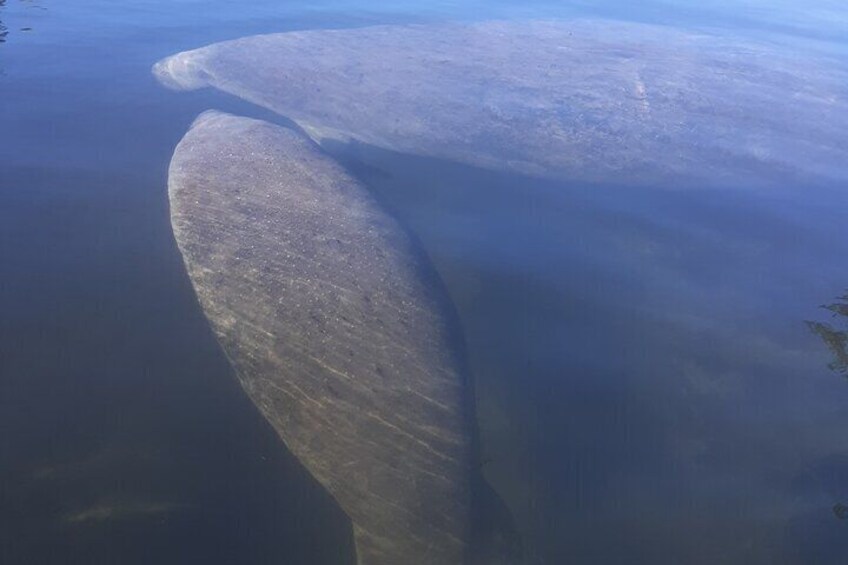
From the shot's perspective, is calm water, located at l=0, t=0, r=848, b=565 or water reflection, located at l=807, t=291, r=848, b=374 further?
water reflection, located at l=807, t=291, r=848, b=374

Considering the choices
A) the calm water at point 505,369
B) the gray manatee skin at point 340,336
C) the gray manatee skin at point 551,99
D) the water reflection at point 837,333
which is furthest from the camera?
the gray manatee skin at point 551,99

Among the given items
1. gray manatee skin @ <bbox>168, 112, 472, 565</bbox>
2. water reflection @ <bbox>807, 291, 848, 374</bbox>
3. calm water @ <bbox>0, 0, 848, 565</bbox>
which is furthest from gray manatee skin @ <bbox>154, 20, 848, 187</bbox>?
water reflection @ <bbox>807, 291, 848, 374</bbox>

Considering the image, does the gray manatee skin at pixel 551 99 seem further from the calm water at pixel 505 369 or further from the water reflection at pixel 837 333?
the water reflection at pixel 837 333

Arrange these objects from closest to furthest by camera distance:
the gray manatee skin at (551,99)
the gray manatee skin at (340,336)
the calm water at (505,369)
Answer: the calm water at (505,369) → the gray manatee skin at (340,336) → the gray manatee skin at (551,99)

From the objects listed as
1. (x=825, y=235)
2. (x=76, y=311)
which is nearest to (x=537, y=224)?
(x=825, y=235)

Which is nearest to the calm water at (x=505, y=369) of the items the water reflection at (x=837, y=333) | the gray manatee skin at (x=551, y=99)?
the water reflection at (x=837, y=333)

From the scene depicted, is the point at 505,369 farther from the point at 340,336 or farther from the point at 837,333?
the point at 837,333

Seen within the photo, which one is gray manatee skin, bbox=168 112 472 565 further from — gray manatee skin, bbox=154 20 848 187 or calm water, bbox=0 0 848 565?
gray manatee skin, bbox=154 20 848 187
